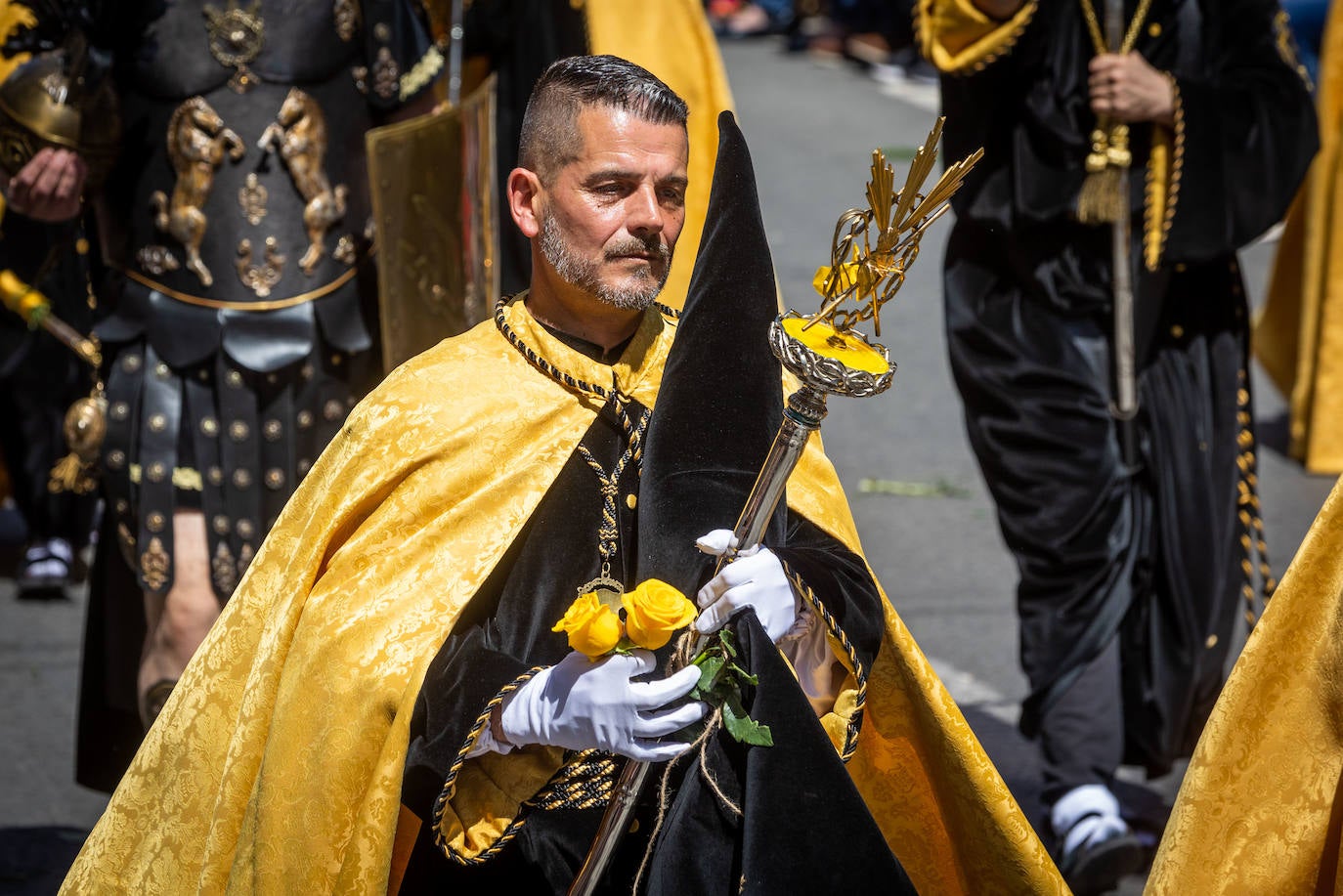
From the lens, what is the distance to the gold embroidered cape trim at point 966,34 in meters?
3.94

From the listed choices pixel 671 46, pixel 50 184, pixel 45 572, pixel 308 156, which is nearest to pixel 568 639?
pixel 308 156

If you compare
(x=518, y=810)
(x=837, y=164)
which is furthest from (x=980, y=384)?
(x=837, y=164)

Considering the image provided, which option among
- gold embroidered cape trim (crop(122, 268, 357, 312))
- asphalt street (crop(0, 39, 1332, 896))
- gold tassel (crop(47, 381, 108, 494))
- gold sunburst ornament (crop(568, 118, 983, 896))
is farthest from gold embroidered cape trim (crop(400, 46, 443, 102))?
gold sunburst ornament (crop(568, 118, 983, 896))

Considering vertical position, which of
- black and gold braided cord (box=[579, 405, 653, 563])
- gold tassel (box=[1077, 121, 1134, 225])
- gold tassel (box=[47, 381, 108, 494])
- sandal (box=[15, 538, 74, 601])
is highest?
black and gold braided cord (box=[579, 405, 653, 563])

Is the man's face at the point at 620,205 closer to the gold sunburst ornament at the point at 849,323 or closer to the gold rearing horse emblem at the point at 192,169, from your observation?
the gold sunburst ornament at the point at 849,323

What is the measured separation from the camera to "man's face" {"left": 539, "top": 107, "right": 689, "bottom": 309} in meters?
2.54

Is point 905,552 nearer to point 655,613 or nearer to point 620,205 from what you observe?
point 620,205

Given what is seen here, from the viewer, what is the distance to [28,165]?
3877 mm

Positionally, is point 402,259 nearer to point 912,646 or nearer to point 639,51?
point 639,51

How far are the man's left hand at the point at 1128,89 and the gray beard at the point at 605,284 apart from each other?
1.70 meters

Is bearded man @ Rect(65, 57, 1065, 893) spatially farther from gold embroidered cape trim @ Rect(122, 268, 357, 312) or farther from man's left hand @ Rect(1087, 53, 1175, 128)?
man's left hand @ Rect(1087, 53, 1175, 128)

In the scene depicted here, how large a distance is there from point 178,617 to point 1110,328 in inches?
81.4

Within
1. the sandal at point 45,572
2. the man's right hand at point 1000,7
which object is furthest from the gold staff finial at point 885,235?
the sandal at point 45,572

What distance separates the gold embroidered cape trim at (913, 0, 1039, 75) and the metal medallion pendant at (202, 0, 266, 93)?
141cm
